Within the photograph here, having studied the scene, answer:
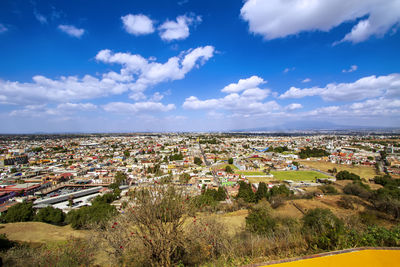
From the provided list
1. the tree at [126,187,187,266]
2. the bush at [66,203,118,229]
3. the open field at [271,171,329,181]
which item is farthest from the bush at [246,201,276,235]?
the open field at [271,171,329,181]

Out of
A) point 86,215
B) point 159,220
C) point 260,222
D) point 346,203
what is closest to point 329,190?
point 346,203

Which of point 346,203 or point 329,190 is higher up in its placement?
point 346,203

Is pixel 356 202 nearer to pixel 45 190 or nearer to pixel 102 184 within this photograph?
pixel 102 184

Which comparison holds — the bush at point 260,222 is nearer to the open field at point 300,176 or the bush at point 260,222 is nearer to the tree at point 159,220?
the tree at point 159,220

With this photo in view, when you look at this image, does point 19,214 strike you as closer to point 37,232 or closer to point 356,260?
point 37,232

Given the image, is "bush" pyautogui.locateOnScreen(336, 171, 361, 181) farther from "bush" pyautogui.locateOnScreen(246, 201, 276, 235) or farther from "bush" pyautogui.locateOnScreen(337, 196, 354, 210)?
"bush" pyautogui.locateOnScreen(246, 201, 276, 235)
